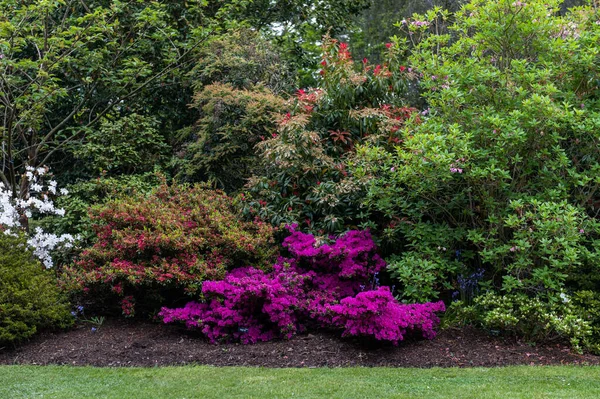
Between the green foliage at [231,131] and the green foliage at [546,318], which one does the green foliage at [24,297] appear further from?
the green foliage at [546,318]

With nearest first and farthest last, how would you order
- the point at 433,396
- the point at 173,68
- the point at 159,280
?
1. the point at 433,396
2. the point at 159,280
3. the point at 173,68

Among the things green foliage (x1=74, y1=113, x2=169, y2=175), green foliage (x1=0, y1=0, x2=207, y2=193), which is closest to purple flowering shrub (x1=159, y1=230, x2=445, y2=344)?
green foliage (x1=74, y1=113, x2=169, y2=175)

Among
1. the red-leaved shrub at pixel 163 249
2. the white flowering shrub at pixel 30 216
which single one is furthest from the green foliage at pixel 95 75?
the red-leaved shrub at pixel 163 249

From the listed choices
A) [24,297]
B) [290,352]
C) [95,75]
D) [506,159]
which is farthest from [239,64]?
[290,352]

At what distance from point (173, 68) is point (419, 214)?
5024mm

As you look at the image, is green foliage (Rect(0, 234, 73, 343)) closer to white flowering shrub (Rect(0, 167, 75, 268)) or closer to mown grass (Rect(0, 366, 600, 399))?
white flowering shrub (Rect(0, 167, 75, 268))

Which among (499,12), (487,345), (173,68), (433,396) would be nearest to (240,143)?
(173,68)

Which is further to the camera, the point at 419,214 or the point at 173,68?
the point at 173,68

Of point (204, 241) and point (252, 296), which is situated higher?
point (204, 241)

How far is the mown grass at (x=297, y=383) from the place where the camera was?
4.69 meters

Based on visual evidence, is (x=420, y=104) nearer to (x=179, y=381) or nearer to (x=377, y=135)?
(x=377, y=135)

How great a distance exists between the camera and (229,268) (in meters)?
7.50

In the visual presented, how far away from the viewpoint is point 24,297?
21.3 ft

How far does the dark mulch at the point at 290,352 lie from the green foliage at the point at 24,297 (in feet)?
Answer: 0.65
